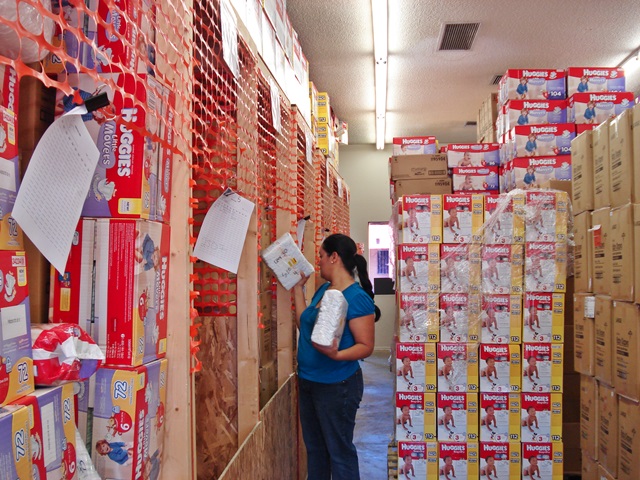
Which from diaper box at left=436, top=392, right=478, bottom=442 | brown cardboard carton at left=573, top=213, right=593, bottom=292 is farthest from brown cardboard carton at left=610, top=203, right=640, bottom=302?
diaper box at left=436, top=392, right=478, bottom=442

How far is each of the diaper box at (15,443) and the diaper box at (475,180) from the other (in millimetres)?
3784

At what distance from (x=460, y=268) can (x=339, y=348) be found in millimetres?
1131

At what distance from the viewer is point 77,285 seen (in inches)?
39.5

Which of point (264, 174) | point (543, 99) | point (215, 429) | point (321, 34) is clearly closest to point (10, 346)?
point (215, 429)

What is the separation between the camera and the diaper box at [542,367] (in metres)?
3.27

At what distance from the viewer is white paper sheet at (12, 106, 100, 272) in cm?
79

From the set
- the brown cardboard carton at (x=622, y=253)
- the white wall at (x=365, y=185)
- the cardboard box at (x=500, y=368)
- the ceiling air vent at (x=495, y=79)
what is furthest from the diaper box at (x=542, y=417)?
the white wall at (x=365, y=185)

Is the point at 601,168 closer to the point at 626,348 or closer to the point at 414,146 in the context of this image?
the point at 626,348

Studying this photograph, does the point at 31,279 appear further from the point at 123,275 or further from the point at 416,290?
the point at 416,290

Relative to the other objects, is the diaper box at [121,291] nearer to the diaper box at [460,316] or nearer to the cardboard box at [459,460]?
the diaper box at [460,316]

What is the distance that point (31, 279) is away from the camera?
961 millimetres

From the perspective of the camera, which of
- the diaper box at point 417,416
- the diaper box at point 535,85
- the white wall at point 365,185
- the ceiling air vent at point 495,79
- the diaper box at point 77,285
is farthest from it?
the white wall at point 365,185

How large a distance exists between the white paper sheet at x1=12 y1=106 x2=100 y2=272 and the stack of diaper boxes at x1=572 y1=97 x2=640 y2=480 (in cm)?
248

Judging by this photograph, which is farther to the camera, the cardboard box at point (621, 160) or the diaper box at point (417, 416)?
the diaper box at point (417, 416)
